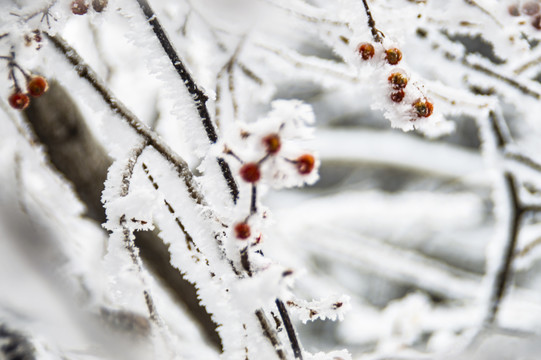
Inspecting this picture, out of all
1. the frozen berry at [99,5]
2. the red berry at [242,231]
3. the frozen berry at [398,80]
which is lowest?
the red berry at [242,231]

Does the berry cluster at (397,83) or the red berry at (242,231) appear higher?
the berry cluster at (397,83)

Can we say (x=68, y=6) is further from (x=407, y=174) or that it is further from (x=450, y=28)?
(x=407, y=174)

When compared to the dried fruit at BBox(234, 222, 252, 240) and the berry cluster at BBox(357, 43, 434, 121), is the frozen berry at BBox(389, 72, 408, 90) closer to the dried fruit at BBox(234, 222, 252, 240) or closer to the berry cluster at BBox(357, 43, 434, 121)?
the berry cluster at BBox(357, 43, 434, 121)

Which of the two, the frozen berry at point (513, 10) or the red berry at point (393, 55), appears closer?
→ the red berry at point (393, 55)

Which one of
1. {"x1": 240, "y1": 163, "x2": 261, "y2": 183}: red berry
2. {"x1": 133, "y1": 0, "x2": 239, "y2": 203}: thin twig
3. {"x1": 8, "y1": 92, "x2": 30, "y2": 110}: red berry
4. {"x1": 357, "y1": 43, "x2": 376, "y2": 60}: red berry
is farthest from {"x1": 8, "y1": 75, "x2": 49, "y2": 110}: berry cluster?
{"x1": 357, "y1": 43, "x2": 376, "y2": 60}: red berry

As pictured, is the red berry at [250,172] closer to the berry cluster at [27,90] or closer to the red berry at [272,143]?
the red berry at [272,143]

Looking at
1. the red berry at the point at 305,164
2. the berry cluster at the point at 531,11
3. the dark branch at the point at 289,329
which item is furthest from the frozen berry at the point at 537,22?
the dark branch at the point at 289,329
